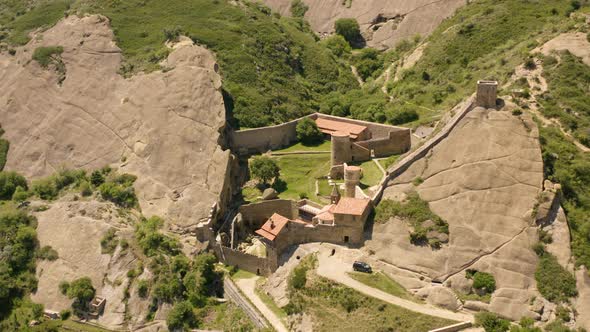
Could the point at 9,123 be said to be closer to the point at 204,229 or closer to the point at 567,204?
the point at 204,229

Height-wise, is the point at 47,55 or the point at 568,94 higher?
the point at 47,55

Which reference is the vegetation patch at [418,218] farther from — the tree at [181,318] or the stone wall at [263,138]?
the stone wall at [263,138]

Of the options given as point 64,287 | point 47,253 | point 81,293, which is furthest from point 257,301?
point 47,253

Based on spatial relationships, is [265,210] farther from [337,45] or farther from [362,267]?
[337,45]

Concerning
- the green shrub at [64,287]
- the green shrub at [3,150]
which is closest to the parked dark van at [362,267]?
the green shrub at [64,287]

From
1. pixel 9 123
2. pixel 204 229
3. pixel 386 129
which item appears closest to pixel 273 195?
pixel 204 229

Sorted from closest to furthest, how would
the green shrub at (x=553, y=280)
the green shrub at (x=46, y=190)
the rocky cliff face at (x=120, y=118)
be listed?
the green shrub at (x=553, y=280) → the rocky cliff face at (x=120, y=118) → the green shrub at (x=46, y=190)
